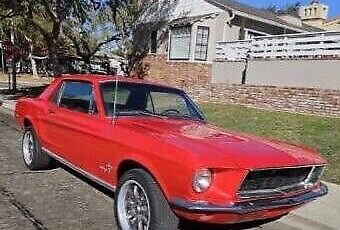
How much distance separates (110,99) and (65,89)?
1261mm

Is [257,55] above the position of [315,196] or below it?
above

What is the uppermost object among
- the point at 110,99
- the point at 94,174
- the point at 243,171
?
the point at 110,99

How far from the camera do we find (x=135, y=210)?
4441 mm

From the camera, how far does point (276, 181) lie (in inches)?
162

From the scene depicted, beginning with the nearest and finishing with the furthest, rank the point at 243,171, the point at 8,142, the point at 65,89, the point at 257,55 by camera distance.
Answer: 1. the point at 243,171
2. the point at 65,89
3. the point at 8,142
4. the point at 257,55

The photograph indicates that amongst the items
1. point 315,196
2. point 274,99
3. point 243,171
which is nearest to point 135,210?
point 243,171

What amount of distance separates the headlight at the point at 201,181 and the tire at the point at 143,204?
41 cm

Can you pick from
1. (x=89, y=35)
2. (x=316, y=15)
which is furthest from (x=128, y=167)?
(x=316, y=15)

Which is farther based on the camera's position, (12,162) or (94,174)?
(12,162)

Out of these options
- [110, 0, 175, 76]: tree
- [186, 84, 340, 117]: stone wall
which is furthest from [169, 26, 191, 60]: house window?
[186, 84, 340, 117]: stone wall

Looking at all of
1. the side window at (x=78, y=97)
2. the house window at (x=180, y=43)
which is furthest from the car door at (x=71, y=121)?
the house window at (x=180, y=43)

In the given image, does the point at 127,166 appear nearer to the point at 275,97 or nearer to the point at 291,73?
the point at 275,97

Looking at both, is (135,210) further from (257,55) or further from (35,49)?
(35,49)

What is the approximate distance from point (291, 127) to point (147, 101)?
5998 millimetres
